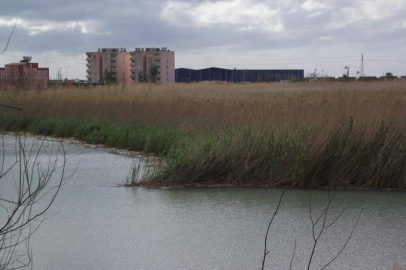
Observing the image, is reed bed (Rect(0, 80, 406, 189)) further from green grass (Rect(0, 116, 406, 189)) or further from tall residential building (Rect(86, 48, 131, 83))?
tall residential building (Rect(86, 48, 131, 83))

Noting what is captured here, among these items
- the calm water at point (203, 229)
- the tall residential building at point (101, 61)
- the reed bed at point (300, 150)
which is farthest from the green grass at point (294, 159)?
the tall residential building at point (101, 61)

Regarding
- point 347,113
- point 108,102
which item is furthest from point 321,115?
point 108,102

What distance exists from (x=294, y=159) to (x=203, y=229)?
7.09 feet

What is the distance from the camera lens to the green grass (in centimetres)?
691

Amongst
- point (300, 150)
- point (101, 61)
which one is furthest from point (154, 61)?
point (300, 150)

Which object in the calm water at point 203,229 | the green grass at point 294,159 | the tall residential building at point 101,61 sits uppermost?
the tall residential building at point 101,61

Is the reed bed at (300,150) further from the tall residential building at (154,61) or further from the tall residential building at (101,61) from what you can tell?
the tall residential building at (101,61)

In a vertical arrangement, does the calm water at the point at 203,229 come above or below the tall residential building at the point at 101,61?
below

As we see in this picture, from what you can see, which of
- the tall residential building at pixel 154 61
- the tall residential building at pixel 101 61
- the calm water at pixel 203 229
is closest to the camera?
the calm water at pixel 203 229

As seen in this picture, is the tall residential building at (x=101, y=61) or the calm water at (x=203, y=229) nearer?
the calm water at (x=203, y=229)

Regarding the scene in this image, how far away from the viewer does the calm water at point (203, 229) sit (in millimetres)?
4312

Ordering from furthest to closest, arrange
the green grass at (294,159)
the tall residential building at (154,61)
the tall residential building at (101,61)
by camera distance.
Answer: the tall residential building at (101,61) → the tall residential building at (154,61) → the green grass at (294,159)

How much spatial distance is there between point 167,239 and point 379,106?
14.3ft

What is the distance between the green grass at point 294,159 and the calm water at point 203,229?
0.26 meters
